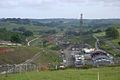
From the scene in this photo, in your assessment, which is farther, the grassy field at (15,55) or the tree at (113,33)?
the tree at (113,33)

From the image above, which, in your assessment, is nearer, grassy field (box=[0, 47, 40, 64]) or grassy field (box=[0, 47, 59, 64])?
grassy field (box=[0, 47, 40, 64])

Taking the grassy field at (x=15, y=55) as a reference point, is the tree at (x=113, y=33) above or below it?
below

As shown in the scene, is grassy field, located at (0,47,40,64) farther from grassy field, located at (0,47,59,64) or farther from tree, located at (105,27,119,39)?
tree, located at (105,27,119,39)

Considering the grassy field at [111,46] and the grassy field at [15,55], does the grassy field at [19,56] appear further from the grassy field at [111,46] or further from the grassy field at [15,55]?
the grassy field at [111,46]

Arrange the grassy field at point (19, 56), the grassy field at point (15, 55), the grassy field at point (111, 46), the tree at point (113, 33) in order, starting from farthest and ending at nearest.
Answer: the tree at point (113, 33) < the grassy field at point (111, 46) < the grassy field at point (19, 56) < the grassy field at point (15, 55)

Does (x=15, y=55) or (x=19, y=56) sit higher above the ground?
(x=15, y=55)

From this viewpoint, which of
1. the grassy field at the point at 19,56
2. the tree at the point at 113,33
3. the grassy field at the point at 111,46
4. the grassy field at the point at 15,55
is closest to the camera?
the grassy field at the point at 15,55

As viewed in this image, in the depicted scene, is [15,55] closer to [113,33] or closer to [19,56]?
[19,56]

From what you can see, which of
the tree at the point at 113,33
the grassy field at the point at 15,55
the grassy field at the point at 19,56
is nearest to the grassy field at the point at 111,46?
the tree at the point at 113,33

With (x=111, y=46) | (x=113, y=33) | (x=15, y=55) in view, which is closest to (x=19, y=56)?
(x=15, y=55)

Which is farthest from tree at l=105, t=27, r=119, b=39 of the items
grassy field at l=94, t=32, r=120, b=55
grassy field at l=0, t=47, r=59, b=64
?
grassy field at l=0, t=47, r=59, b=64

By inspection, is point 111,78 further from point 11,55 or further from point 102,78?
point 11,55

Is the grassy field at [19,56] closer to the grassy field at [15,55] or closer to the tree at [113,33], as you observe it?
the grassy field at [15,55]
